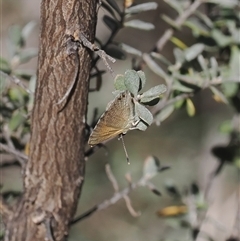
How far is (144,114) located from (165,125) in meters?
1.77

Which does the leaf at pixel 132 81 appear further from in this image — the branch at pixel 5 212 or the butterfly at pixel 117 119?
the branch at pixel 5 212

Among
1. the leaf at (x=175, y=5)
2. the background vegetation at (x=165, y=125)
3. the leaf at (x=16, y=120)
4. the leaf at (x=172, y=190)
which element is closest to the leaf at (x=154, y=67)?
the background vegetation at (x=165, y=125)

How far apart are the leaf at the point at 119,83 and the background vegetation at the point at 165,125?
19cm

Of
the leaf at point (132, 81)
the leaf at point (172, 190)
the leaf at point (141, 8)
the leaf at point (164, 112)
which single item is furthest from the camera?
the leaf at point (172, 190)

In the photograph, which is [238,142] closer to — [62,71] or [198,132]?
[62,71]

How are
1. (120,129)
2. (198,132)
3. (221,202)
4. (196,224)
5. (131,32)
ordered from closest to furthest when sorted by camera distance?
(120,129), (196,224), (221,202), (198,132), (131,32)

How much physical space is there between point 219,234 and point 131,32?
1041 millimetres

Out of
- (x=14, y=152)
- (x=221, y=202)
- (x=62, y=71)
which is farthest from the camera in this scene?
(x=221, y=202)

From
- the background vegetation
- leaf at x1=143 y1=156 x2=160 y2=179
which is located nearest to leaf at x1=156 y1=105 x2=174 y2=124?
the background vegetation

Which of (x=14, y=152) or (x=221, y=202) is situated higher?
(x=14, y=152)

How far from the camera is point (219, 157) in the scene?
3.60ft

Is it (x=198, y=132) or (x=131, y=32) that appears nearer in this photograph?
(x=198, y=132)

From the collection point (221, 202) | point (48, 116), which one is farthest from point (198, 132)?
point (48, 116)

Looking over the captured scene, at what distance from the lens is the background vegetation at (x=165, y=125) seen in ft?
2.81
